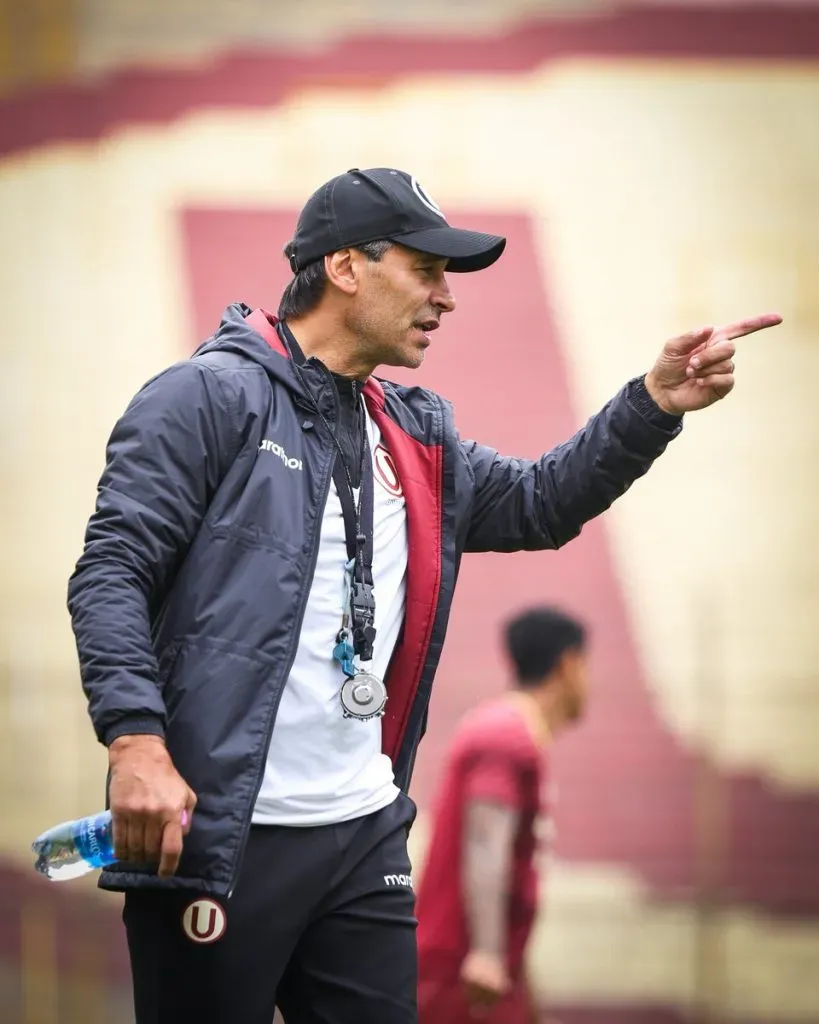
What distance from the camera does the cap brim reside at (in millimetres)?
2545

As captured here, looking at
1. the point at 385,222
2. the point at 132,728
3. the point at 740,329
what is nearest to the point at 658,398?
the point at 740,329

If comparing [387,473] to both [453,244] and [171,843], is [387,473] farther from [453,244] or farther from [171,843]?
[171,843]

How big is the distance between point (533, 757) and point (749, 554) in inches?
117

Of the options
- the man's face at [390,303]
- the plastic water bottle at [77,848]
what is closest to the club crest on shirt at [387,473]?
the man's face at [390,303]

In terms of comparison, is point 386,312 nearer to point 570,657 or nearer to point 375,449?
point 375,449

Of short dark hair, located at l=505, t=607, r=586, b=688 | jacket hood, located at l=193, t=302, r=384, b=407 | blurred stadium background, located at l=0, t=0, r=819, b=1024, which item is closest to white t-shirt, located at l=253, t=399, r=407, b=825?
jacket hood, located at l=193, t=302, r=384, b=407

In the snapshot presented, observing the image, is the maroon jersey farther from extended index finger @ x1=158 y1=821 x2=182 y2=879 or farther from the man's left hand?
extended index finger @ x1=158 y1=821 x2=182 y2=879

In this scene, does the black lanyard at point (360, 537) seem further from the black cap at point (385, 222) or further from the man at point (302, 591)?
the black cap at point (385, 222)

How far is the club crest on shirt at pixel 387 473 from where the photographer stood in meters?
2.59

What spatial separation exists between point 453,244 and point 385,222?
0.11 metres

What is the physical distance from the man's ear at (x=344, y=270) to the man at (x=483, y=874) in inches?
60.5

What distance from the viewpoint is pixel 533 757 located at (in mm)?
3793

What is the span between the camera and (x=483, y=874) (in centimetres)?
374

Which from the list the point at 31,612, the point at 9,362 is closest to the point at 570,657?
the point at 31,612
